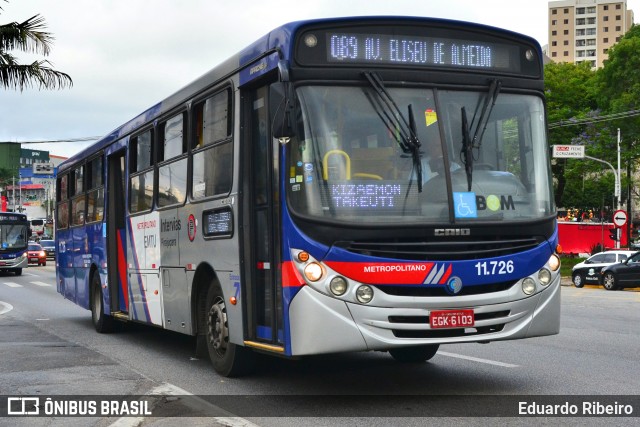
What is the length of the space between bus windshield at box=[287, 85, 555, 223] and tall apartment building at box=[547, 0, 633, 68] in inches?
6581

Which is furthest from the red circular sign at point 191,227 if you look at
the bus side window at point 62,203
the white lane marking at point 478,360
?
the bus side window at point 62,203

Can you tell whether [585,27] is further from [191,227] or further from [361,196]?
[361,196]

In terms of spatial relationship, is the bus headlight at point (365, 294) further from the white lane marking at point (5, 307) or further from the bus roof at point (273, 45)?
the white lane marking at point (5, 307)

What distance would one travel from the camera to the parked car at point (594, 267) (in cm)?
3559

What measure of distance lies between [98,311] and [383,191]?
9.20 m

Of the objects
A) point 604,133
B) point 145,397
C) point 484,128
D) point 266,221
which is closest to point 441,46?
point 484,128

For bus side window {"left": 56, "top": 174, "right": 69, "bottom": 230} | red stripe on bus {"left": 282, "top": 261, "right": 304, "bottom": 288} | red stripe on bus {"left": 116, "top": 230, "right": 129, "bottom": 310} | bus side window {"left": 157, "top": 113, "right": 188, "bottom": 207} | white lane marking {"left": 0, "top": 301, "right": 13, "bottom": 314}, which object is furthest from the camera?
white lane marking {"left": 0, "top": 301, "right": 13, "bottom": 314}

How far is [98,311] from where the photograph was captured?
51.1 feet

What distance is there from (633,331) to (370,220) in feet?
28.2

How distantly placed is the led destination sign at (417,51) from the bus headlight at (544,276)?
1.84 meters

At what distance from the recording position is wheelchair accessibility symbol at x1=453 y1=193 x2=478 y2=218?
7758 millimetres

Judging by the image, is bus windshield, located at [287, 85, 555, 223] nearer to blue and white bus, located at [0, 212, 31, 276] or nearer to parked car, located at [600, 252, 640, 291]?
parked car, located at [600, 252, 640, 291]

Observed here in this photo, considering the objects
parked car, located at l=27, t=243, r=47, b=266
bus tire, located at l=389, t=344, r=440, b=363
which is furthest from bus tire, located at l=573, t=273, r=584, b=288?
parked car, located at l=27, t=243, r=47, b=266

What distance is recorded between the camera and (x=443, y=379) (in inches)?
363
